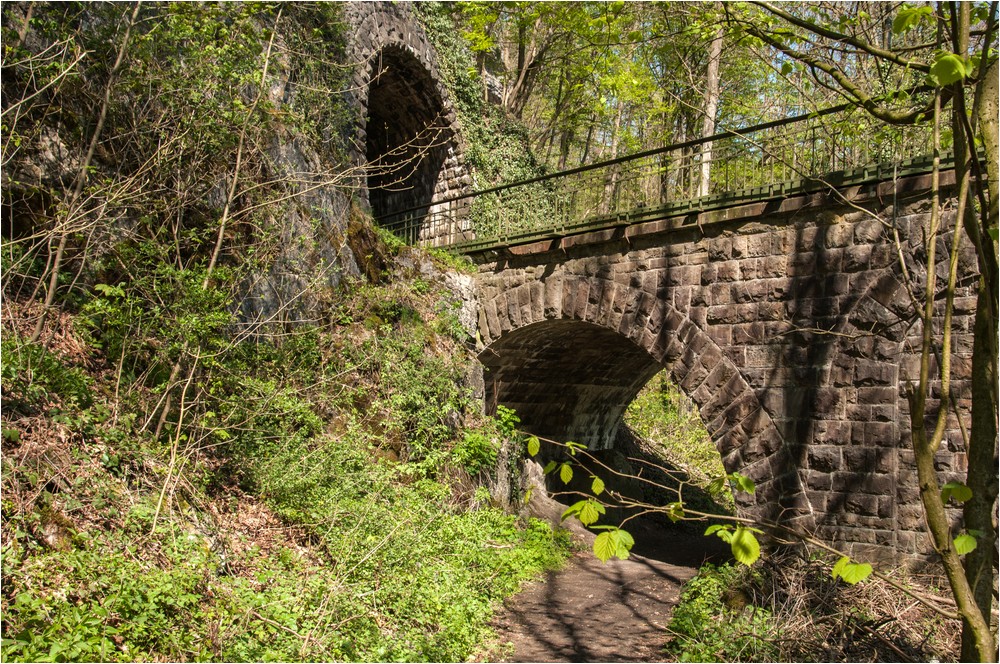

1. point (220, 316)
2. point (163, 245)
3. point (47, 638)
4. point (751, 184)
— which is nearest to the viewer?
point (47, 638)

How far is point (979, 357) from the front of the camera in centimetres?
256

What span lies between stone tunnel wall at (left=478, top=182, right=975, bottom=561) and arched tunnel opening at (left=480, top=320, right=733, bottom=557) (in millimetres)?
1538

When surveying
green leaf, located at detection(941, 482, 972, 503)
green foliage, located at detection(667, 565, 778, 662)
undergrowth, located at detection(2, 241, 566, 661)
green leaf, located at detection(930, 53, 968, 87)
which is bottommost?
green foliage, located at detection(667, 565, 778, 662)

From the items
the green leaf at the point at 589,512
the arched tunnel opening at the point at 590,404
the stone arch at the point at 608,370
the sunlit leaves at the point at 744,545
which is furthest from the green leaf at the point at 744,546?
the arched tunnel opening at the point at 590,404

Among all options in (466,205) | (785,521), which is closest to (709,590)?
(785,521)

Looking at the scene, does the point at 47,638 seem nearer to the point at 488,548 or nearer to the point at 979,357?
the point at 979,357

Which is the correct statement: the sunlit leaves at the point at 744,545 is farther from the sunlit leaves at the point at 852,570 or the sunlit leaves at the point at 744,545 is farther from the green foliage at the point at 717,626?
the green foliage at the point at 717,626

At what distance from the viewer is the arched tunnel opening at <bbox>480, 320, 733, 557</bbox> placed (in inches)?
469

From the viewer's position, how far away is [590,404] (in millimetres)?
14734

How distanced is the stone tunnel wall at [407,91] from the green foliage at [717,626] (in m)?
6.80

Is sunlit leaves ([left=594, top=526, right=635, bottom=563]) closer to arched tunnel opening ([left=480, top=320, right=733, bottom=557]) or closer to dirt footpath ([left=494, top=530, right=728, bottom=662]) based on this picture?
dirt footpath ([left=494, top=530, right=728, bottom=662])

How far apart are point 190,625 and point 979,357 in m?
4.27

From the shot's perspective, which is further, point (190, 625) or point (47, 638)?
point (190, 625)

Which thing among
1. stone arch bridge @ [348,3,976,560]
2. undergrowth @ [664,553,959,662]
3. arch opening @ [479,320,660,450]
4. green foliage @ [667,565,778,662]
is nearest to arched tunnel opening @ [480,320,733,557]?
arch opening @ [479,320,660,450]
